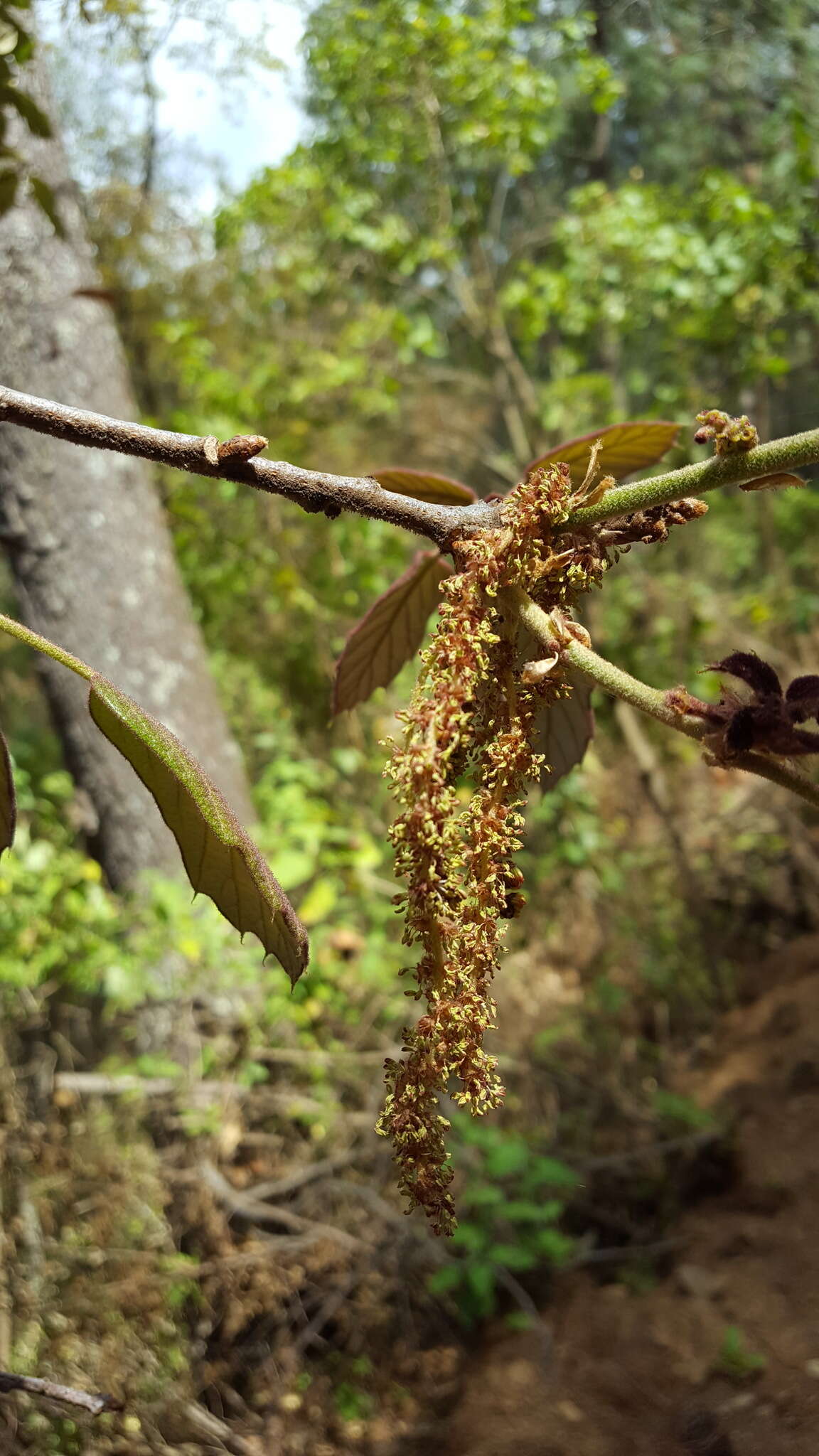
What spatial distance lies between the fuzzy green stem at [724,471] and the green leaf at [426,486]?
0.15 meters

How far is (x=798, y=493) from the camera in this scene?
493cm

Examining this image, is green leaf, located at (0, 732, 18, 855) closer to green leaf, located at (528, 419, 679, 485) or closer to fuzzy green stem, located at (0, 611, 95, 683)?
Result: fuzzy green stem, located at (0, 611, 95, 683)

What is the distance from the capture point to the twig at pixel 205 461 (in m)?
0.44

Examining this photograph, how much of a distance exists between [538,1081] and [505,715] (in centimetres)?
193

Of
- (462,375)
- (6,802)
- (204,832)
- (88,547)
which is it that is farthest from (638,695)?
(462,375)

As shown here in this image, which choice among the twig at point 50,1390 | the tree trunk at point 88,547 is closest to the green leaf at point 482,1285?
the tree trunk at point 88,547

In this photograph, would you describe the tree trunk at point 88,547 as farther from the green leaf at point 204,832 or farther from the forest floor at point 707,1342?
the green leaf at point 204,832

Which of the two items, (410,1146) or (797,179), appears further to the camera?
(797,179)

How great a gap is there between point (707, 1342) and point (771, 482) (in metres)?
1.44

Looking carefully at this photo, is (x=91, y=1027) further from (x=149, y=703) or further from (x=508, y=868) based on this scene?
(x=508, y=868)

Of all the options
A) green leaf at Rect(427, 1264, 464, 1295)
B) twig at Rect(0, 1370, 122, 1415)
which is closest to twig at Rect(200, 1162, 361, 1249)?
green leaf at Rect(427, 1264, 464, 1295)

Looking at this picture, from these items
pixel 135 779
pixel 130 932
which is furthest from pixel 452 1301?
pixel 135 779

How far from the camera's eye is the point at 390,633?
0.67 metres

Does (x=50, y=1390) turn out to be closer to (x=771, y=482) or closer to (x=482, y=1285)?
(x=771, y=482)
